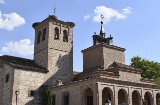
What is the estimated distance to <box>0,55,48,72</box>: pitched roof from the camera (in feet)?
110

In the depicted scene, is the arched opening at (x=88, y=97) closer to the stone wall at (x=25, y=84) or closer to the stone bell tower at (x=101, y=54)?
the stone bell tower at (x=101, y=54)

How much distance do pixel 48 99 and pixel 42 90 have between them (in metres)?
1.89

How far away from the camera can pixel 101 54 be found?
117 ft

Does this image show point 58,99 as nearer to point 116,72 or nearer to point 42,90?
point 42,90

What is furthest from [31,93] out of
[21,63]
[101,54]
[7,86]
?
[101,54]

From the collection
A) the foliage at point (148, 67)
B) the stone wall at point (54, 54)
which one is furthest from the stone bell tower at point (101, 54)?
the foliage at point (148, 67)

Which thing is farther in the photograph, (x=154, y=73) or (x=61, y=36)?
(x=154, y=73)

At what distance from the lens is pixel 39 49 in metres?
39.2

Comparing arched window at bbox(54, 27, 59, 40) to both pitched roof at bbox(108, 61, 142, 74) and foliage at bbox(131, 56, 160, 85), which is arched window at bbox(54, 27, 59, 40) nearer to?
pitched roof at bbox(108, 61, 142, 74)

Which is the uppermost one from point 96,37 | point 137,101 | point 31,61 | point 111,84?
point 96,37

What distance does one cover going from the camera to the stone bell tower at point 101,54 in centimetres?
3541

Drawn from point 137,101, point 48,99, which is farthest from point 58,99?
point 137,101

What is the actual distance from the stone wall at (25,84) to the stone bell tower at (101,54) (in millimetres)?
7678

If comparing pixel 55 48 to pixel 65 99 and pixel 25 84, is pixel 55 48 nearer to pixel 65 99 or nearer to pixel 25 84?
pixel 25 84
